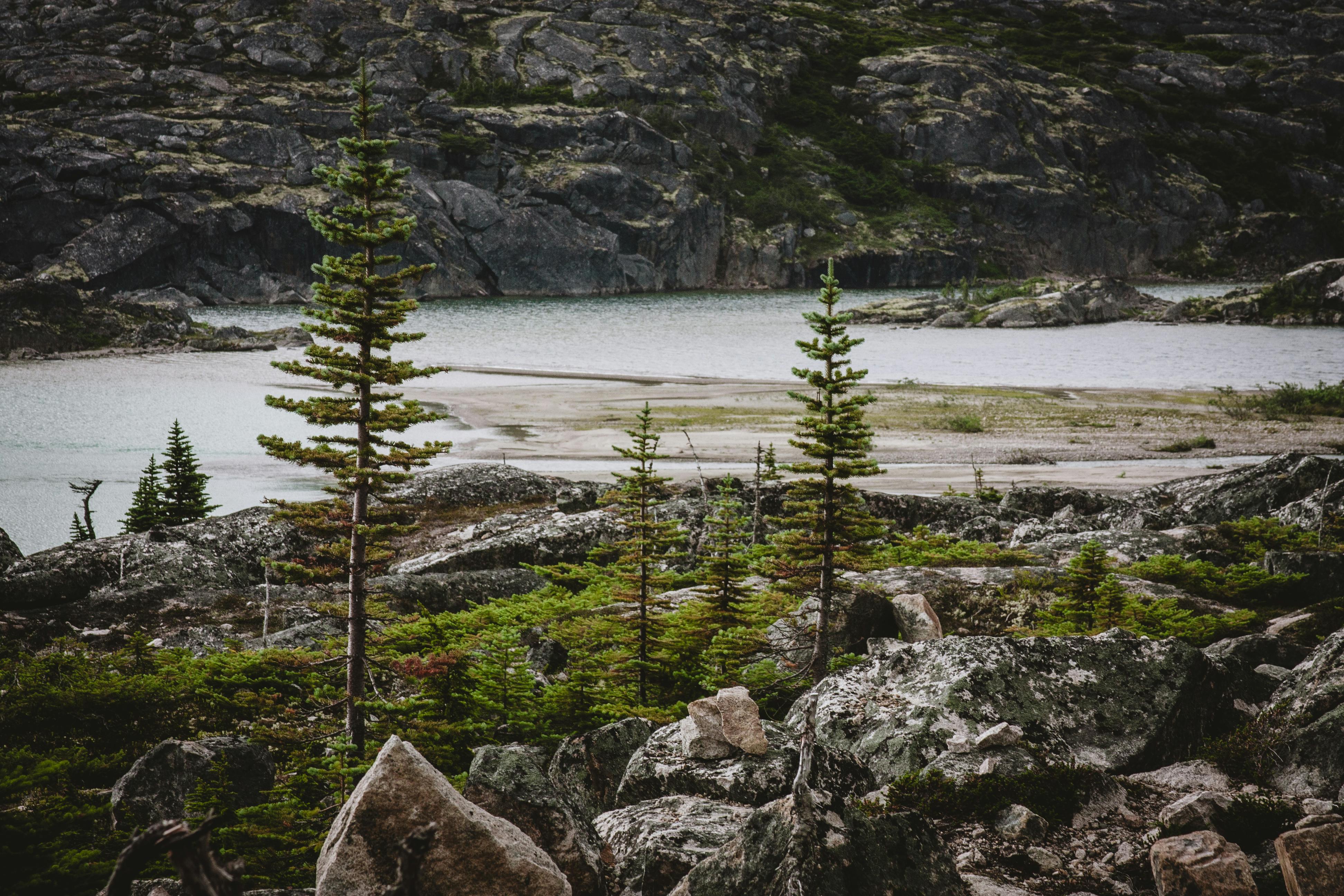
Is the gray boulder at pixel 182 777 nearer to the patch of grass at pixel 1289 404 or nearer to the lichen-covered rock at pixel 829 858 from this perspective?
the lichen-covered rock at pixel 829 858

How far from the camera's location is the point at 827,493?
948cm

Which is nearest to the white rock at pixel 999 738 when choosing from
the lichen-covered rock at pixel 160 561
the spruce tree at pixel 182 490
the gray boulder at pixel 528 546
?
the gray boulder at pixel 528 546

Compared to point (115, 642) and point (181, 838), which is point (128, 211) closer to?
point (115, 642)

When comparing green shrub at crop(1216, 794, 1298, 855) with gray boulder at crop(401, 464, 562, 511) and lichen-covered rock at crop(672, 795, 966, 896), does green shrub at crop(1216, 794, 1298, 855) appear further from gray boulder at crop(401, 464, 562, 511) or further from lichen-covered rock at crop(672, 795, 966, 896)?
gray boulder at crop(401, 464, 562, 511)

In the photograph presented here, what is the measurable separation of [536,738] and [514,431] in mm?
37792

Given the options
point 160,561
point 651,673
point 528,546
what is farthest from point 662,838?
point 160,561

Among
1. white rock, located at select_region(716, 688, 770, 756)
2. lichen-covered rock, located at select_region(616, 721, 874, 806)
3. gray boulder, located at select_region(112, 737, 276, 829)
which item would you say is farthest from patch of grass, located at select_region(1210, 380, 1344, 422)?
gray boulder, located at select_region(112, 737, 276, 829)

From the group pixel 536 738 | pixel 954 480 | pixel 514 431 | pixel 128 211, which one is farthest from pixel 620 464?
pixel 128 211

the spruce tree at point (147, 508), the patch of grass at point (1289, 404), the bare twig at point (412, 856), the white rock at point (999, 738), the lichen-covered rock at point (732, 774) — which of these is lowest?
the spruce tree at point (147, 508)

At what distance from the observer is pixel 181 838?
198 cm

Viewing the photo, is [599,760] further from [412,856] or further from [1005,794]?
[412,856]

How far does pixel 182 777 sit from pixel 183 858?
5670mm

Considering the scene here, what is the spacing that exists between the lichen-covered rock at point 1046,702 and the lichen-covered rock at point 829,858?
6.05 ft

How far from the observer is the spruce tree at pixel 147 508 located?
21234mm
